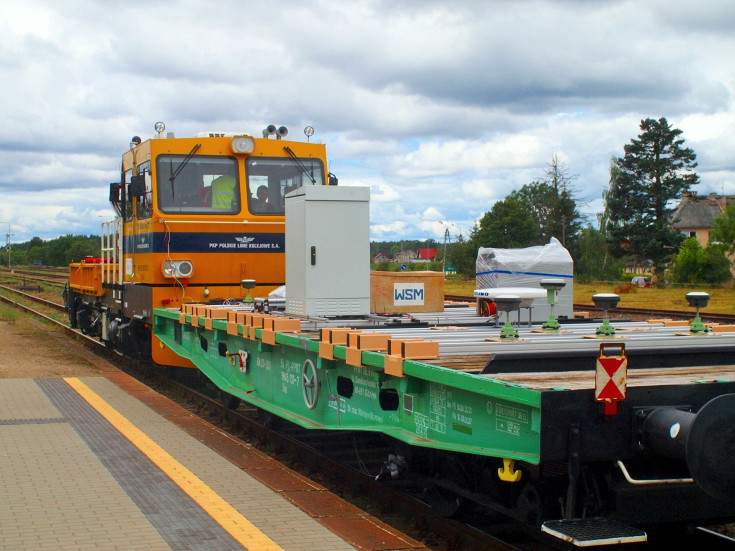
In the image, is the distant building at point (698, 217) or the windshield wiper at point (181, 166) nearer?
the windshield wiper at point (181, 166)

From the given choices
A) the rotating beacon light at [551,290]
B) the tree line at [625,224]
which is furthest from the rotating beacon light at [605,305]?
the tree line at [625,224]

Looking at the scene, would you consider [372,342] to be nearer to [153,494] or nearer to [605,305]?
[605,305]

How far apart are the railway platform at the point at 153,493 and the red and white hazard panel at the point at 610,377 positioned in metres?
1.99

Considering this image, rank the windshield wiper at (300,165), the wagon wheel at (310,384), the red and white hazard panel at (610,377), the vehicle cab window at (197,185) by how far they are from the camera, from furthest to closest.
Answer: the windshield wiper at (300,165), the vehicle cab window at (197,185), the wagon wheel at (310,384), the red and white hazard panel at (610,377)

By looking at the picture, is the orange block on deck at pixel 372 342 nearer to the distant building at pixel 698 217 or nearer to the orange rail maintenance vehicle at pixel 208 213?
the orange rail maintenance vehicle at pixel 208 213

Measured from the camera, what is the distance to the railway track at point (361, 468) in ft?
17.4

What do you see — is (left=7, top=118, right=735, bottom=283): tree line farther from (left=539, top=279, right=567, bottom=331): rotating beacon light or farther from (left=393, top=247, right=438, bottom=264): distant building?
(left=539, top=279, right=567, bottom=331): rotating beacon light

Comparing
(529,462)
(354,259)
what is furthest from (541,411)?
(354,259)

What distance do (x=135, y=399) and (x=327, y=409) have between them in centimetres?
535

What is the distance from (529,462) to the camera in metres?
4.18

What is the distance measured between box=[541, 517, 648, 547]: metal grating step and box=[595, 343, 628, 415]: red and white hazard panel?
54 centimetres

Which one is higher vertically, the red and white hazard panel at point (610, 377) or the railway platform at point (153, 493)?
the red and white hazard panel at point (610, 377)

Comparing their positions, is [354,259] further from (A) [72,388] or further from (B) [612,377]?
(A) [72,388]

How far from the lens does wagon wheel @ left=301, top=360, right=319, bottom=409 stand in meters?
6.87
